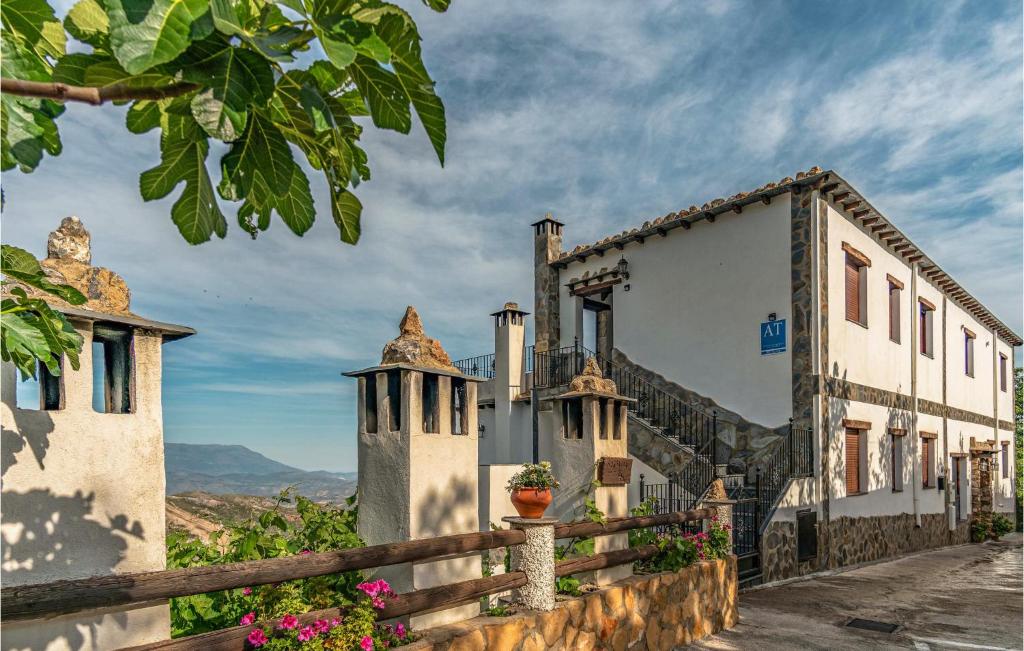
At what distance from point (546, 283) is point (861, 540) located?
29.3ft

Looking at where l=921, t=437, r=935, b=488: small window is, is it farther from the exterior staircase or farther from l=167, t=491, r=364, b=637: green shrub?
l=167, t=491, r=364, b=637: green shrub

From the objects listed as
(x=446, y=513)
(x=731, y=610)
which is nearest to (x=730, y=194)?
Answer: (x=731, y=610)

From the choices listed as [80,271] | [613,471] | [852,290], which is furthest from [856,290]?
[80,271]

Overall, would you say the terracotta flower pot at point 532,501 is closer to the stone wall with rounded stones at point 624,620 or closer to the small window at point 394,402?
the stone wall with rounded stones at point 624,620

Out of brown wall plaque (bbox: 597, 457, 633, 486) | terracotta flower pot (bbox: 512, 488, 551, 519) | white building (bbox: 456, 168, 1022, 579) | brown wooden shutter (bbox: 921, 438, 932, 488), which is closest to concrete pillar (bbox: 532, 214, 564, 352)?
white building (bbox: 456, 168, 1022, 579)

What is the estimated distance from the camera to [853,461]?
12617 millimetres

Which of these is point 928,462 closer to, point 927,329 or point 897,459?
point 897,459

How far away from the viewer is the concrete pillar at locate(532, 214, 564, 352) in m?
16.1

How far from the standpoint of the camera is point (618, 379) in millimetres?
14539

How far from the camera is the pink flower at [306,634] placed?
3.37 m

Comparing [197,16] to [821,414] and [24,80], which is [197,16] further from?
[821,414]

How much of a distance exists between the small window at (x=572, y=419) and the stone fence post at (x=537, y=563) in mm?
1923

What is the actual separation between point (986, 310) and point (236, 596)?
23.6 meters

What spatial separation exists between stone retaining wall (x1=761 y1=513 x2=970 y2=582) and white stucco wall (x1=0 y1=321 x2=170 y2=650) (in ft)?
29.5
